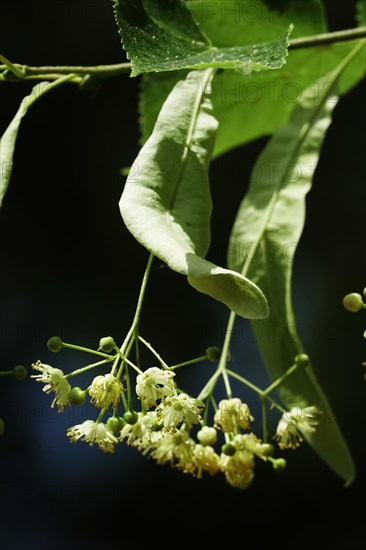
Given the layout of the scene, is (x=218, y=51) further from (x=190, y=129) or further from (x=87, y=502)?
(x=87, y=502)

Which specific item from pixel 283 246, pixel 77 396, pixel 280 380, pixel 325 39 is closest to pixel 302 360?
pixel 280 380

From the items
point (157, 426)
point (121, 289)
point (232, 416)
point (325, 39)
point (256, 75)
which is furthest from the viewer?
point (121, 289)

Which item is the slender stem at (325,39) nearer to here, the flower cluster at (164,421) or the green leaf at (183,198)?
the green leaf at (183,198)

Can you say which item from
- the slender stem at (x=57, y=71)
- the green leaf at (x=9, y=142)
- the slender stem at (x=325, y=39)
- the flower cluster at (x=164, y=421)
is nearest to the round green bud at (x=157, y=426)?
the flower cluster at (x=164, y=421)

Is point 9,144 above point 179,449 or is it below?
above

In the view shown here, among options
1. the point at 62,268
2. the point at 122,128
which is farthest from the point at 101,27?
the point at 62,268

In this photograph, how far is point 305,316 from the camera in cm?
246

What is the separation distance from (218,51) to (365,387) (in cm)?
189

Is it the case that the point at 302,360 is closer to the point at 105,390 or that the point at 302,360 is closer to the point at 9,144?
the point at 105,390

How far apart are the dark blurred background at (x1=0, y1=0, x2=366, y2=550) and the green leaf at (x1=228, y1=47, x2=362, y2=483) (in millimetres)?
1415

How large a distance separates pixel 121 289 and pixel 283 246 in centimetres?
156

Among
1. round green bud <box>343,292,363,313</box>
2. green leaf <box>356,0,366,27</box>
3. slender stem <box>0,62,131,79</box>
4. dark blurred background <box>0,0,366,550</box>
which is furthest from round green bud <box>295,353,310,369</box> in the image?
dark blurred background <box>0,0,366,550</box>

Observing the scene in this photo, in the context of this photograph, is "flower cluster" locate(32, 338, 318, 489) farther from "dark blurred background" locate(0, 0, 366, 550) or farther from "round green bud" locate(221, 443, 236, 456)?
"dark blurred background" locate(0, 0, 366, 550)

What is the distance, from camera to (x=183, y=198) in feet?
2.15
